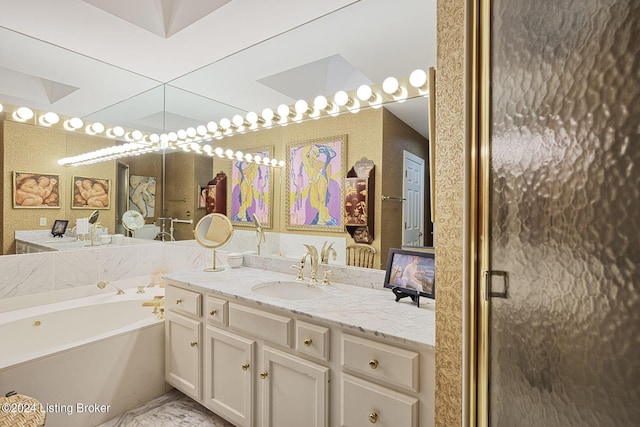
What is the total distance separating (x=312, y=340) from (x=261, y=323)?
32 centimetres

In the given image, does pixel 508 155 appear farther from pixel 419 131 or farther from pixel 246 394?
pixel 246 394

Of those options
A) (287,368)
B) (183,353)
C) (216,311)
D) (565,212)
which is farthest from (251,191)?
(565,212)

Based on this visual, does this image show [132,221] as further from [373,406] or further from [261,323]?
[373,406]

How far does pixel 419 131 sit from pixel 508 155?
115 cm

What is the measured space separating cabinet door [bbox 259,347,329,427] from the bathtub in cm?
103

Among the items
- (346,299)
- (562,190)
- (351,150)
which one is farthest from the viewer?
(351,150)

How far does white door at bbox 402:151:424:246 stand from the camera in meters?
1.72

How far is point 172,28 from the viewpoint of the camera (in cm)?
218

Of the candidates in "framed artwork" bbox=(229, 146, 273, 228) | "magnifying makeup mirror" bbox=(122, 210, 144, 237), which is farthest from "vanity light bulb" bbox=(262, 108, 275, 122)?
"magnifying makeup mirror" bbox=(122, 210, 144, 237)

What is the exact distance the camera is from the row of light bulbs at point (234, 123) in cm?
185

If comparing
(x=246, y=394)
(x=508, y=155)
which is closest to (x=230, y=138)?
(x=246, y=394)

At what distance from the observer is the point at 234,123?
265 cm

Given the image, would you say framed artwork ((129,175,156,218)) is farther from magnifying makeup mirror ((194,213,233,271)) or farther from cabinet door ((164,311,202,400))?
cabinet door ((164,311,202,400))

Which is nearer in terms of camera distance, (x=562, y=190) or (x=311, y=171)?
(x=562, y=190)
